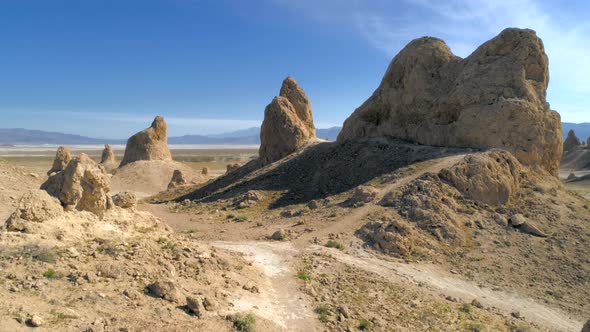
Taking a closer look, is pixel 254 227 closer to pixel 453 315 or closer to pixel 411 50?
pixel 453 315

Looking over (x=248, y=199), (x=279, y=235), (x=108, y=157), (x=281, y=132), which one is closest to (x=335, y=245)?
(x=279, y=235)

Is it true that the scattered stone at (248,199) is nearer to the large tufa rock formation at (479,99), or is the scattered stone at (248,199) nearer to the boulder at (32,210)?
the large tufa rock formation at (479,99)

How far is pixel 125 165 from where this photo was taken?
4191 cm

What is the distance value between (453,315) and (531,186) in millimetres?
11303

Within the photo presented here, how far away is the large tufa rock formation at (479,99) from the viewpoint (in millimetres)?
20438

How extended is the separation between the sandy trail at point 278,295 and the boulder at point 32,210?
4556mm

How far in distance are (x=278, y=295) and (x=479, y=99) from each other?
1636cm

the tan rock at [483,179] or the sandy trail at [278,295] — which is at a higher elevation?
the tan rock at [483,179]

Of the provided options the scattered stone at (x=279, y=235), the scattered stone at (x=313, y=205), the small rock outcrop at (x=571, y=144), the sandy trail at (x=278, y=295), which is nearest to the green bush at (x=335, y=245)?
the sandy trail at (x=278, y=295)

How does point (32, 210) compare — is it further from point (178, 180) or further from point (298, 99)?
point (178, 180)

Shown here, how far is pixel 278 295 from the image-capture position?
10.2 metres

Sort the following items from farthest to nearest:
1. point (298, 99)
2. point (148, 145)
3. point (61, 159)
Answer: point (148, 145)
point (61, 159)
point (298, 99)

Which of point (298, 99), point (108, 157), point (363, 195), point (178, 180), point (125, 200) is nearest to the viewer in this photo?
point (125, 200)

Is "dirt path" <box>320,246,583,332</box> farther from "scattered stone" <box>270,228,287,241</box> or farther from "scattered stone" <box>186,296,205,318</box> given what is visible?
"scattered stone" <box>186,296,205,318</box>
